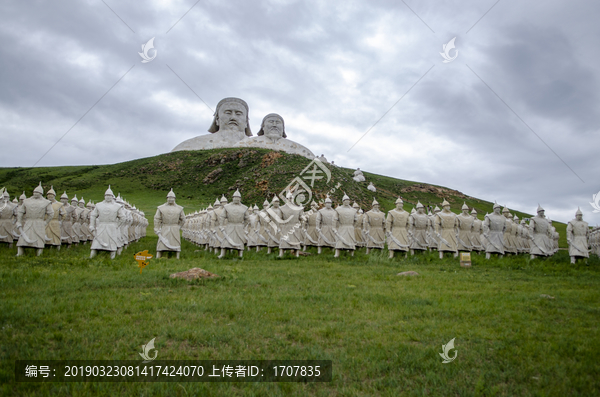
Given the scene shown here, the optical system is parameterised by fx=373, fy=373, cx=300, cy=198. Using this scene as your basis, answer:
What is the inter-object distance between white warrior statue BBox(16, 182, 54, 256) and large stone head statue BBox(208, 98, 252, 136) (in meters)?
65.6

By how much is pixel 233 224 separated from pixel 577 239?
1529 cm

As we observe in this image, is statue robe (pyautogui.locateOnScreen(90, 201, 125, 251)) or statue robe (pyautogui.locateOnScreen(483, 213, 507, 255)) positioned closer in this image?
statue robe (pyautogui.locateOnScreen(90, 201, 125, 251))

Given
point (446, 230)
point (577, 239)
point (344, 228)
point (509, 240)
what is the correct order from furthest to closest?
point (509, 240)
point (446, 230)
point (344, 228)
point (577, 239)

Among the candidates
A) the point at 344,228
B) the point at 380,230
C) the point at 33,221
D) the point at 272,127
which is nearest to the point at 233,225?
the point at 344,228

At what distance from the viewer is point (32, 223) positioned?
14320 mm

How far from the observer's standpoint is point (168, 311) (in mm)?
6406

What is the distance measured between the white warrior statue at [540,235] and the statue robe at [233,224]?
13511mm

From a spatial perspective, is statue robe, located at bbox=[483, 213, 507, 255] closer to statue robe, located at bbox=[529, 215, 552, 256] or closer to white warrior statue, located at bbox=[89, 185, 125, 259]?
statue robe, located at bbox=[529, 215, 552, 256]

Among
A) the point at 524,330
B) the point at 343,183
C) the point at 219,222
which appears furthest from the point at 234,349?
the point at 343,183

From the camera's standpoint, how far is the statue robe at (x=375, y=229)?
742 inches

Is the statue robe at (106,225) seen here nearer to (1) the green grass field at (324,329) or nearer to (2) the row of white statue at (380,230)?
(2) the row of white statue at (380,230)

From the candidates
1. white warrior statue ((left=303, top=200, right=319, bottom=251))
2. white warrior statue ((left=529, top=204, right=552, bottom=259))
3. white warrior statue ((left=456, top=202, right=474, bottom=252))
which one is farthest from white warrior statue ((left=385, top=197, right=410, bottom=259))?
white warrior statue ((left=529, top=204, right=552, bottom=259))

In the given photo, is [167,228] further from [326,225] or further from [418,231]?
[418,231]

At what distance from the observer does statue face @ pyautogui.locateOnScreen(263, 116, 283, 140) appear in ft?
249
